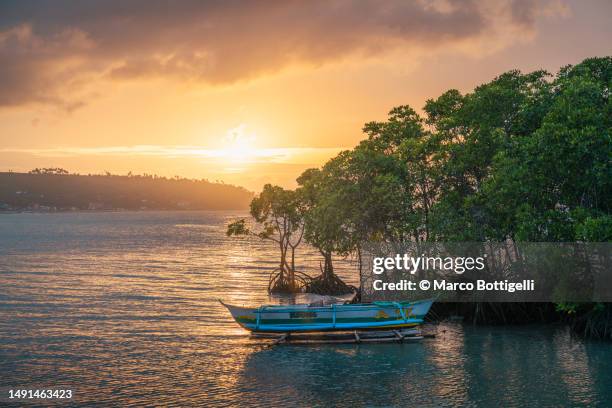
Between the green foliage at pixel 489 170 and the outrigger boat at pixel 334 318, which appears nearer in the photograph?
the green foliage at pixel 489 170

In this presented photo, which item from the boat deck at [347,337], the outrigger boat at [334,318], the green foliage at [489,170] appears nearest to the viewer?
the green foliage at [489,170]

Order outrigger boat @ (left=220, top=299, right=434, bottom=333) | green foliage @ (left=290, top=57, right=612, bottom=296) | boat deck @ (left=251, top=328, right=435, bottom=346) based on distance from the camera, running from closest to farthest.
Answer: green foliage @ (left=290, top=57, right=612, bottom=296)
boat deck @ (left=251, top=328, right=435, bottom=346)
outrigger boat @ (left=220, top=299, right=434, bottom=333)

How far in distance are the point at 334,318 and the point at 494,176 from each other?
13.4m

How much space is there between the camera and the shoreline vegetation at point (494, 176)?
31.3 metres

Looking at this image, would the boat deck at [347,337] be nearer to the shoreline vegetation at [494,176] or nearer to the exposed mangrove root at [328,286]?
the shoreline vegetation at [494,176]

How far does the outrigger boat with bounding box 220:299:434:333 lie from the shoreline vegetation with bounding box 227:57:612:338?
699 centimetres

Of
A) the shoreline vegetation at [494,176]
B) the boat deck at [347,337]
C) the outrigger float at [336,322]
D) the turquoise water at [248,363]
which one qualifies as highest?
the shoreline vegetation at [494,176]

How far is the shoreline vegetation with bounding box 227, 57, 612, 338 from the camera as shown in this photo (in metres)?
31.3

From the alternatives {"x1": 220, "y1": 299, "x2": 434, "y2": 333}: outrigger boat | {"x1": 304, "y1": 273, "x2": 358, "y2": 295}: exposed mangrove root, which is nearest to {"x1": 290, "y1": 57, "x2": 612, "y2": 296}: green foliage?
{"x1": 220, "y1": 299, "x2": 434, "y2": 333}: outrigger boat

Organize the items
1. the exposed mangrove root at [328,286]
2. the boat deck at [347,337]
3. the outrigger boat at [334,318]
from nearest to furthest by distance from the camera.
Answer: the boat deck at [347,337] < the outrigger boat at [334,318] < the exposed mangrove root at [328,286]

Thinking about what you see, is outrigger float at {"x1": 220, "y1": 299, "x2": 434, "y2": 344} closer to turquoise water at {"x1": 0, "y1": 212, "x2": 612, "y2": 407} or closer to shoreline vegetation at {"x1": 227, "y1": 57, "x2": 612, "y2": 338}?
turquoise water at {"x1": 0, "y1": 212, "x2": 612, "y2": 407}

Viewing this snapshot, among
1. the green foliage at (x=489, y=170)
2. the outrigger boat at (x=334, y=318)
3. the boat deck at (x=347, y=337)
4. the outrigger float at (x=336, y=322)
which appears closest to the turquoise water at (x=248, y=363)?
the boat deck at (x=347, y=337)

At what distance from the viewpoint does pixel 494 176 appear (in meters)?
35.0

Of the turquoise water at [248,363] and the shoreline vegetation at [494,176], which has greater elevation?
the shoreline vegetation at [494,176]
